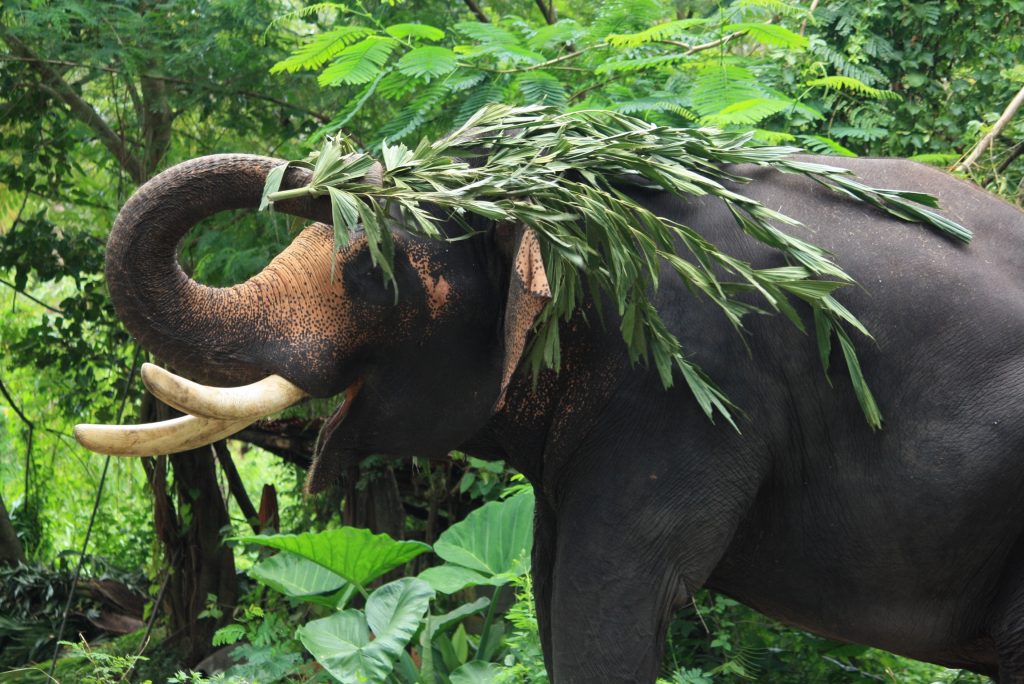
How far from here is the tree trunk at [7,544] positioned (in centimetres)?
751

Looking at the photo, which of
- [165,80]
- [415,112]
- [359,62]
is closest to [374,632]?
[415,112]

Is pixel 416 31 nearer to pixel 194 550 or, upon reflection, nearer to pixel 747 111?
pixel 747 111

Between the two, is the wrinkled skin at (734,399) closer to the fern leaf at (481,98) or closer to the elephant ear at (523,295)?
the elephant ear at (523,295)

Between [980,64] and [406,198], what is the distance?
4.10 m

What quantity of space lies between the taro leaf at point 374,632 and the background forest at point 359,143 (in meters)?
0.01

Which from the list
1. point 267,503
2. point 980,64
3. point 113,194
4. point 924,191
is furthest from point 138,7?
point 924,191

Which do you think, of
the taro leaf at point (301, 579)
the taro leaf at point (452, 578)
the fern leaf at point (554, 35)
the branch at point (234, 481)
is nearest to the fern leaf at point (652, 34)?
the fern leaf at point (554, 35)

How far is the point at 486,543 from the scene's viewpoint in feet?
15.5

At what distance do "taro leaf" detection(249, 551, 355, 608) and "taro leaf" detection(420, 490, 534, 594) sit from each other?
49 centimetres

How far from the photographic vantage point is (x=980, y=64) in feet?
18.3

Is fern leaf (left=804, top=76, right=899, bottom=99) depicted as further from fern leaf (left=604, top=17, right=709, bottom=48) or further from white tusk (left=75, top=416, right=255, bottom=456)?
white tusk (left=75, top=416, right=255, bottom=456)

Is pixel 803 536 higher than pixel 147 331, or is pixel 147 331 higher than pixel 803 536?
pixel 147 331

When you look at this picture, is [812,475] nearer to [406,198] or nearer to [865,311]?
Answer: [865,311]

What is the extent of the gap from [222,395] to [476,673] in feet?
7.14
